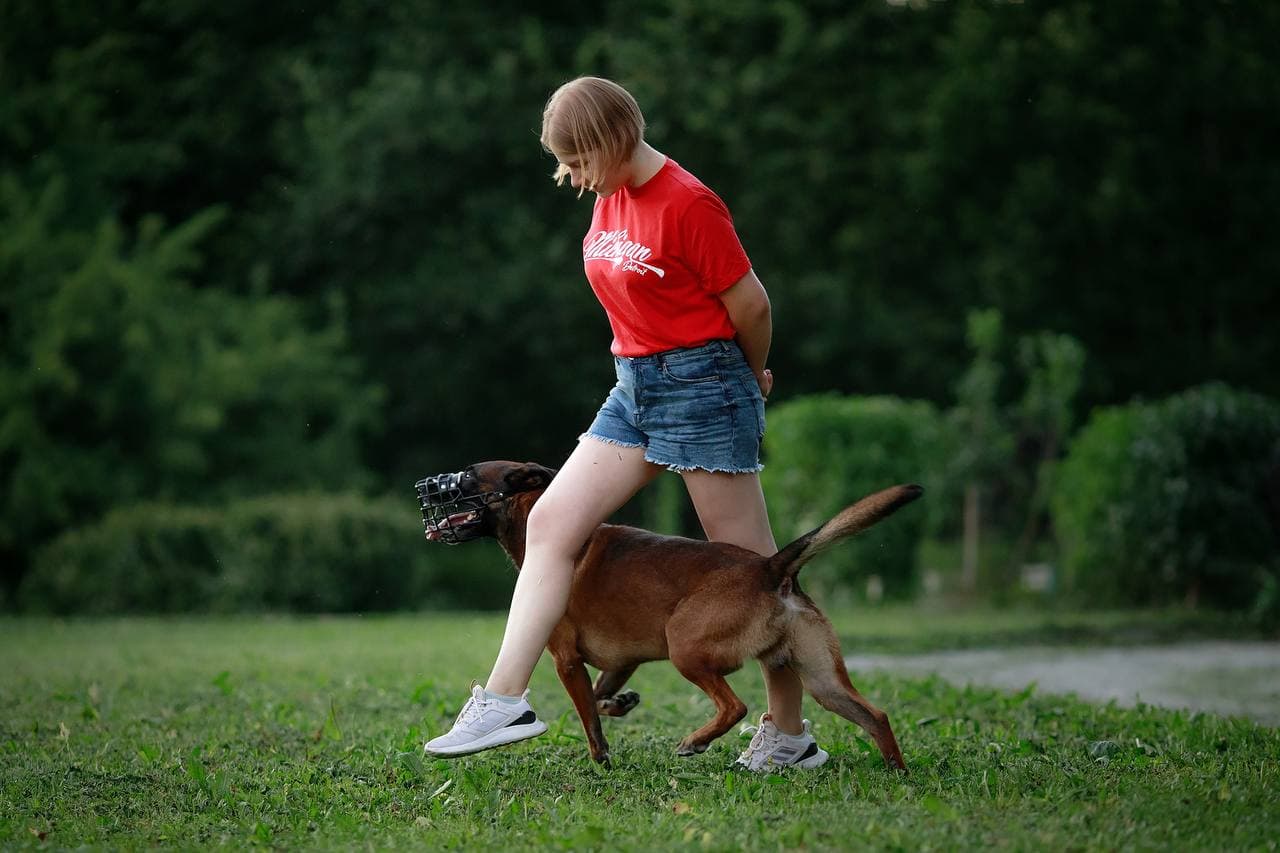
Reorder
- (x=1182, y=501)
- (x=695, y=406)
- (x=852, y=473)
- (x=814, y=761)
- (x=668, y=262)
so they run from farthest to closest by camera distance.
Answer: (x=852, y=473)
(x=1182, y=501)
(x=814, y=761)
(x=695, y=406)
(x=668, y=262)

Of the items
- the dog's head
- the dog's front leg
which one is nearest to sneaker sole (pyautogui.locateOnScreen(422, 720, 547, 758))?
the dog's front leg

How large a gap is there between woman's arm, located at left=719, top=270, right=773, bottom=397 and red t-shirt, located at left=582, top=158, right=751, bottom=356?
28 millimetres

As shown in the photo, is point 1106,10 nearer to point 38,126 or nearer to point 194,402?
point 194,402

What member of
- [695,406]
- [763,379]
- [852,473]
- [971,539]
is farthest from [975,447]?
[695,406]

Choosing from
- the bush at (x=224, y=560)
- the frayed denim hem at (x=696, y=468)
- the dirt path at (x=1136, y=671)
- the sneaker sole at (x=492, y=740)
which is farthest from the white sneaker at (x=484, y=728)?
the bush at (x=224, y=560)

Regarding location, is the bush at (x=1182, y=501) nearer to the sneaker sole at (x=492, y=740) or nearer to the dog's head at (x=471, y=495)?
the dog's head at (x=471, y=495)

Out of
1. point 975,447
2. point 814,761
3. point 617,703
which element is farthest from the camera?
point 975,447

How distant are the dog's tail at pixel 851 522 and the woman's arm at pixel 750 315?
1.55 ft

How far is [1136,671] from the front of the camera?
30.0 ft

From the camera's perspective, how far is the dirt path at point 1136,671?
763 centimetres

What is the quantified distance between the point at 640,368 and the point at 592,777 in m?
1.30

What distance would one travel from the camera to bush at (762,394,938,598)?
15.1 meters

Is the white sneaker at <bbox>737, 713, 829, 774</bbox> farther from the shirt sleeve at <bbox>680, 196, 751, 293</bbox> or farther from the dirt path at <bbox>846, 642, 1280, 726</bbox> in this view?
the dirt path at <bbox>846, 642, 1280, 726</bbox>

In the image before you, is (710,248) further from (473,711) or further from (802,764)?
(802,764)
